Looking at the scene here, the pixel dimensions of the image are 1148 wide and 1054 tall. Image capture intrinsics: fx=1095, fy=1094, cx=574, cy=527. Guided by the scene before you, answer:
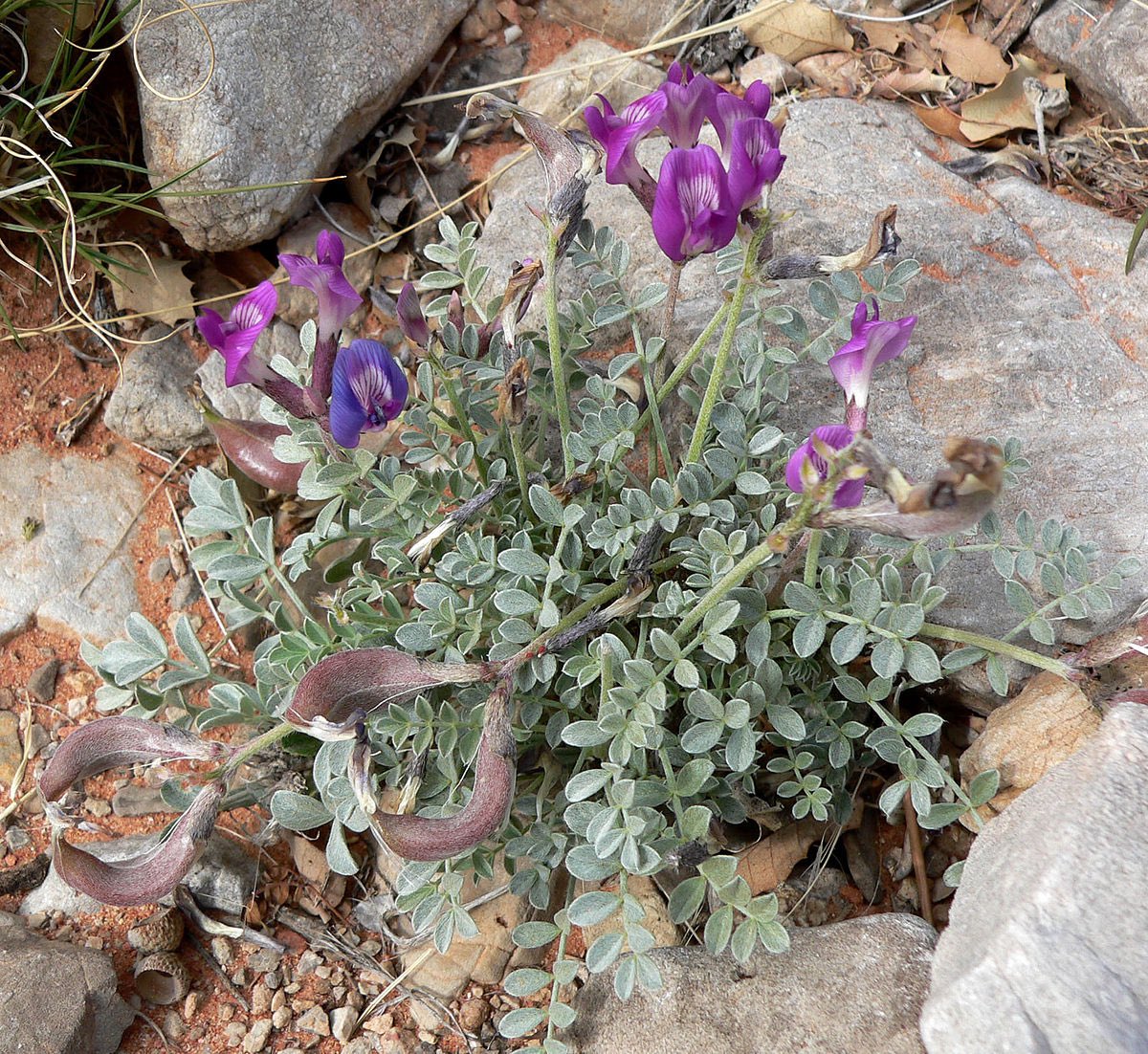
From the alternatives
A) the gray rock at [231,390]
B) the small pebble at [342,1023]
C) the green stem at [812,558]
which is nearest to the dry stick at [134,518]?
the gray rock at [231,390]

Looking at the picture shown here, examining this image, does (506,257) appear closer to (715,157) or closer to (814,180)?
(814,180)

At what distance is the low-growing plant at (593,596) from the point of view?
1.65m

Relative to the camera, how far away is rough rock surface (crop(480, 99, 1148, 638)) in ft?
7.05

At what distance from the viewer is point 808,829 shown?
2141 millimetres

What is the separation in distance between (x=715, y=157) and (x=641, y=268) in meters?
0.93

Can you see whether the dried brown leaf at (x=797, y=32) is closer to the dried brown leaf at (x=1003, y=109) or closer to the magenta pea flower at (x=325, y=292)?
the dried brown leaf at (x=1003, y=109)

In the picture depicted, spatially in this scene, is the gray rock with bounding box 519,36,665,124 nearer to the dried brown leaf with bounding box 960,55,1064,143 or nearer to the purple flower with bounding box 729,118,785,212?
Result: the dried brown leaf with bounding box 960,55,1064,143

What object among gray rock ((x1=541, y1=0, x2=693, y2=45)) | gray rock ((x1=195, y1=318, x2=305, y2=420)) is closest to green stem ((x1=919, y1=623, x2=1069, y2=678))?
gray rock ((x1=195, y1=318, x2=305, y2=420))

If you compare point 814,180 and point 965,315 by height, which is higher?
point 814,180

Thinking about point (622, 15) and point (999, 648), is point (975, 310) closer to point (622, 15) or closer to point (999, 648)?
point (999, 648)

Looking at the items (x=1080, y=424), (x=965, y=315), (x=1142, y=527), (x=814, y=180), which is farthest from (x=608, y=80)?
(x=1142, y=527)

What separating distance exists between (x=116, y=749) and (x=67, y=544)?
1.01 metres

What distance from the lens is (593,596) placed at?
1.88 metres

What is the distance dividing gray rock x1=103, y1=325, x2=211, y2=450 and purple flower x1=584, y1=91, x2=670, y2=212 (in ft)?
4.65
